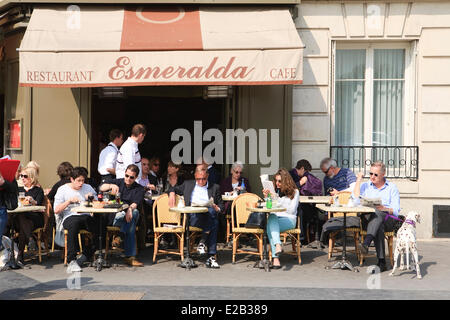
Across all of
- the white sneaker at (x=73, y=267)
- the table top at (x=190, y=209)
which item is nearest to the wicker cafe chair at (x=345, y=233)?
the table top at (x=190, y=209)

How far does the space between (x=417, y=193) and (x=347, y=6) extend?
3.57 meters

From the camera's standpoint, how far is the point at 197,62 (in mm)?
9570

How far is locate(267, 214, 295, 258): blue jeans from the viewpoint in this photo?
863 centimetres

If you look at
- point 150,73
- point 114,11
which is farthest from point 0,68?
point 150,73

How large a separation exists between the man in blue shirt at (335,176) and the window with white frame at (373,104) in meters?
0.78

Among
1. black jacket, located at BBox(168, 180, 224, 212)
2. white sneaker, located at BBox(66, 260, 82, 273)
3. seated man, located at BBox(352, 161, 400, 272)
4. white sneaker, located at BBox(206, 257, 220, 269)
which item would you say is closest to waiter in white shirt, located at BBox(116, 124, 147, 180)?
black jacket, located at BBox(168, 180, 224, 212)

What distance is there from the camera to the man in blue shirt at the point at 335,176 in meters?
10.7

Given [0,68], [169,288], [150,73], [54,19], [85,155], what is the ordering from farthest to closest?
[0,68] → [85,155] → [54,19] → [150,73] → [169,288]

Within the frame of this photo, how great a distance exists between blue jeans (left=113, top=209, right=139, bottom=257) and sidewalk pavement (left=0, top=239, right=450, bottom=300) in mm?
245

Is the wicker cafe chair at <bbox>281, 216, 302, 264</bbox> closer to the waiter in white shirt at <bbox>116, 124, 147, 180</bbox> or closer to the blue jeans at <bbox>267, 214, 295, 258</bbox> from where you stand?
the blue jeans at <bbox>267, 214, 295, 258</bbox>

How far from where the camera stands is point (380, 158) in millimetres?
11609

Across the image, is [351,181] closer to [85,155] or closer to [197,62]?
[197,62]
